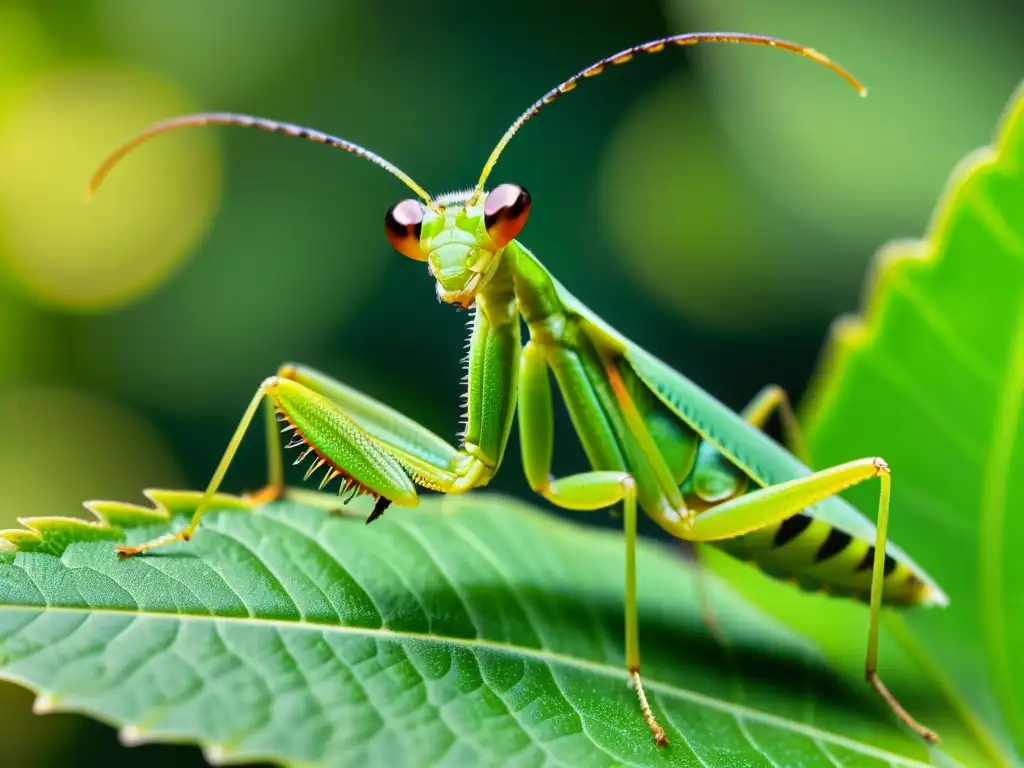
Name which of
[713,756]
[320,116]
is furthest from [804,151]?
[713,756]

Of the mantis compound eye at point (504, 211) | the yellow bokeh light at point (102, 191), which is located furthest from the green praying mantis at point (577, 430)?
the yellow bokeh light at point (102, 191)

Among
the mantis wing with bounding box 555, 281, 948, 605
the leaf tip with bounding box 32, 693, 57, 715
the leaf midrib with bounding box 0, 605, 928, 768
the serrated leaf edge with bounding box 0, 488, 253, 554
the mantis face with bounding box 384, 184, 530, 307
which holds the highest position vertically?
the mantis face with bounding box 384, 184, 530, 307

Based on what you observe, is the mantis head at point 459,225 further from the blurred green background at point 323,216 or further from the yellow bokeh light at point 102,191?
the yellow bokeh light at point 102,191

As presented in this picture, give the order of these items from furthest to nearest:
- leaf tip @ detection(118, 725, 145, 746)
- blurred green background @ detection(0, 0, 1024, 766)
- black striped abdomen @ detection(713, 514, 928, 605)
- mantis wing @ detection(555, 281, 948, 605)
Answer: blurred green background @ detection(0, 0, 1024, 766) → mantis wing @ detection(555, 281, 948, 605) → black striped abdomen @ detection(713, 514, 928, 605) → leaf tip @ detection(118, 725, 145, 746)

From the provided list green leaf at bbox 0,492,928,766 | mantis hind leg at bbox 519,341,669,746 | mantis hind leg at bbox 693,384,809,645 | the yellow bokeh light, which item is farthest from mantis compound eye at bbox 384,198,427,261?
the yellow bokeh light

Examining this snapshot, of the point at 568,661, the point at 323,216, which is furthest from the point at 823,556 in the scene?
the point at 323,216

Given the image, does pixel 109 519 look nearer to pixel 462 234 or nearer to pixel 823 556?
pixel 462 234

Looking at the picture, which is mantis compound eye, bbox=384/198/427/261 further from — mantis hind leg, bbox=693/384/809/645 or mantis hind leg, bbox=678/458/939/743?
mantis hind leg, bbox=693/384/809/645
